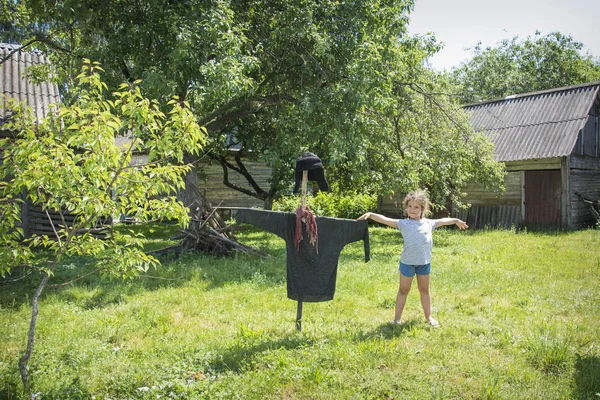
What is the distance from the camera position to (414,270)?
5.32m

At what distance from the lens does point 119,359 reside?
438 cm

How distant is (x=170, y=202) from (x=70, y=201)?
2.74 feet

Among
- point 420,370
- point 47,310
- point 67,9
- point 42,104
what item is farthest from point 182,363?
point 42,104

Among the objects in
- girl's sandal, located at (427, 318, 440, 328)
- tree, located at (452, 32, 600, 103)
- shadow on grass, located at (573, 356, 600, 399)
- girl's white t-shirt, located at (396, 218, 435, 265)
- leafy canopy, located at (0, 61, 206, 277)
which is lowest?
shadow on grass, located at (573, 356, 600, 399)

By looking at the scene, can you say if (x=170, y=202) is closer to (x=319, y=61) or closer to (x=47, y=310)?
(x=47, y=310)

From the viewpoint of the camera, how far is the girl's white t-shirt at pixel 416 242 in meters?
5.20

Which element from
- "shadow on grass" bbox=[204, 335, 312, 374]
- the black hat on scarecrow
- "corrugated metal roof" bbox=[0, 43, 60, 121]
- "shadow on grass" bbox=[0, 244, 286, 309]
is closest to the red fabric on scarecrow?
the black hat on scarecrow

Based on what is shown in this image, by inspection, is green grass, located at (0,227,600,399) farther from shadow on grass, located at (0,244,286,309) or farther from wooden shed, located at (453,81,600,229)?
wooden shed, located at (453,81,600,229)

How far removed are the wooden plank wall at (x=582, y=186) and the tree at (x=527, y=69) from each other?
1615 cm

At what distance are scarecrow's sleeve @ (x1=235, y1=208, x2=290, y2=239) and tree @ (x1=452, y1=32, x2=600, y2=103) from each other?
31.0 metres

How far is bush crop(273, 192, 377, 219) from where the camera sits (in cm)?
1959

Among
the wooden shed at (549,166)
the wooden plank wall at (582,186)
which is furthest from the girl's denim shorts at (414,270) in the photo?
the wooden plank wall at (582,186)

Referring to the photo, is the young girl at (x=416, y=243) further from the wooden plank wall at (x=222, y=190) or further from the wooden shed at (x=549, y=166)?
the wooden plank wall at (x=222, y=190)

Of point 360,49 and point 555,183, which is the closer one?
point 360,49
